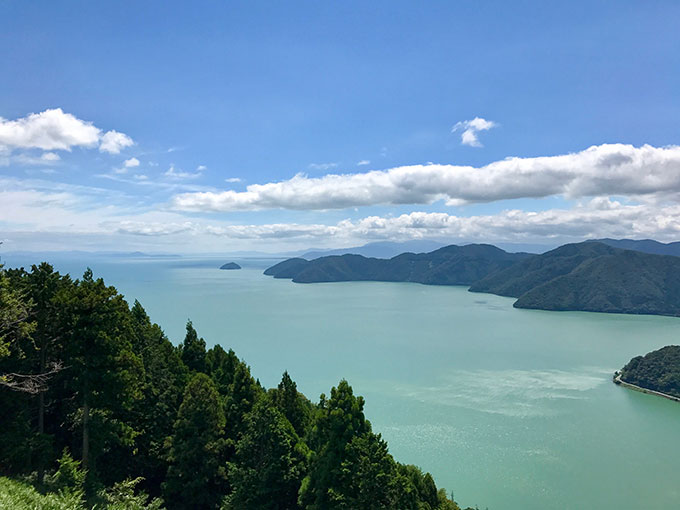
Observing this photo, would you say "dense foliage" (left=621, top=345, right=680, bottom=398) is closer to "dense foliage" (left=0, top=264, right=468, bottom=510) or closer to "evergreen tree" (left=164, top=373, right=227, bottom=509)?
"dense foliage" (left=0, top=264, right=468, bottom=510)

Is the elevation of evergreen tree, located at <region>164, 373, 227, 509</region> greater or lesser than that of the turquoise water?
greater

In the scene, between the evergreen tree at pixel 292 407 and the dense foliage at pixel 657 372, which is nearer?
the evergreen tree at pixel 292 407

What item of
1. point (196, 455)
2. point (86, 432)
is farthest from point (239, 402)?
point (86, 432)

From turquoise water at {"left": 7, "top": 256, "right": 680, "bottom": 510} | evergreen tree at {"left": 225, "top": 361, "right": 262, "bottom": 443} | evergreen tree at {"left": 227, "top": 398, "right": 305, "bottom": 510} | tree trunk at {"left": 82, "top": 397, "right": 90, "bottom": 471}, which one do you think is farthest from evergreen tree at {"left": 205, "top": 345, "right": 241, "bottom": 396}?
turquoise water at {"left": 7, "top": 256, "right": 680, "bottom": 510}

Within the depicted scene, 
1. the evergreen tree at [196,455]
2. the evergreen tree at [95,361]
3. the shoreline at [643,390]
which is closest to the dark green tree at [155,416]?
the evergreen tree at [196,455]

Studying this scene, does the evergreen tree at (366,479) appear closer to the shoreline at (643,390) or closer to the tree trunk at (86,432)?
the tree trunk at (86,432)

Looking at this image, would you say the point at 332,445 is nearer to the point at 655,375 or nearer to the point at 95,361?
the point at 95,361
